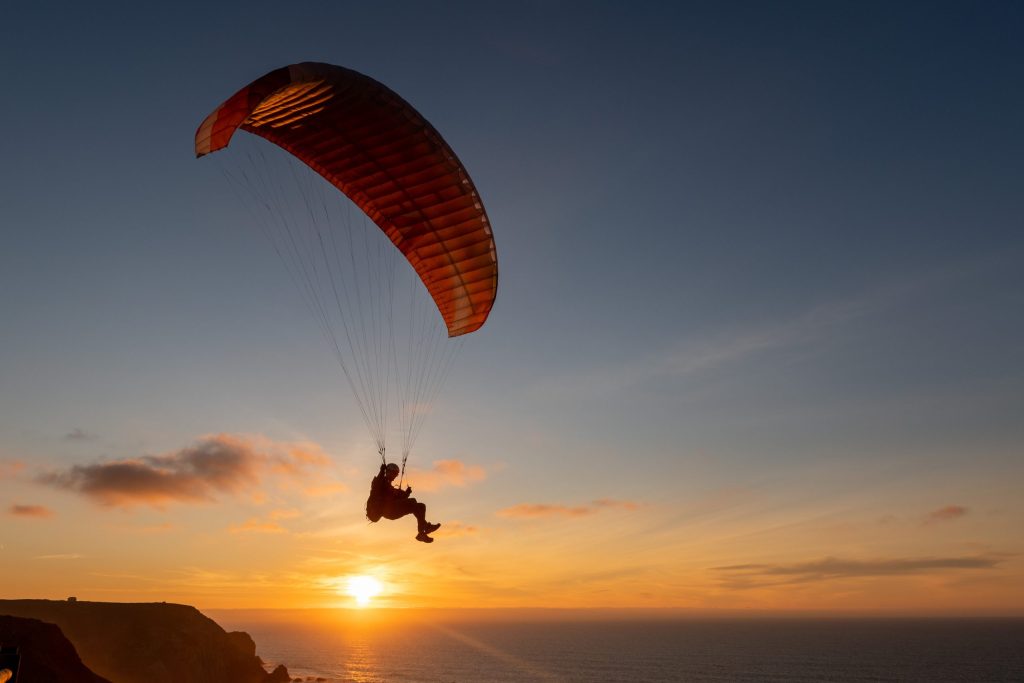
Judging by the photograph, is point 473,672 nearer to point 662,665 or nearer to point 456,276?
point 662,665

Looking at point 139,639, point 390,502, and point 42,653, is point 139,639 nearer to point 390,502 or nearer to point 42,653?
point 42,653

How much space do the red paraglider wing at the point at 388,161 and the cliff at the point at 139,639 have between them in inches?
1541

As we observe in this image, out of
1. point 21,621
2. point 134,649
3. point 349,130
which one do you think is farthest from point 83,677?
point 349,130

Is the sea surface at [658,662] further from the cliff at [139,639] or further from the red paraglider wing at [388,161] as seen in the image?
the red paraglider wing at [388,161]

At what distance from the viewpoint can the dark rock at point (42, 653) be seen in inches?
1033

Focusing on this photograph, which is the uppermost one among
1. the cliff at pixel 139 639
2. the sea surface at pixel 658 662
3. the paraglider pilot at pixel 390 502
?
the paraglider pilot at pixel 390 502

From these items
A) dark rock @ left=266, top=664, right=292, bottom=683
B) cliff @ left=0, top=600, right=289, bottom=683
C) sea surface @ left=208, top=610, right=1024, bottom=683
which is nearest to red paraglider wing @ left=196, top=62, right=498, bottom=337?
cliff @ left=0, top=600, right=289, bottom=683

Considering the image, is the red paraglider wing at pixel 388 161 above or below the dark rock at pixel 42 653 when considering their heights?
above

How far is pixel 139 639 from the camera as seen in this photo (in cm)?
4566

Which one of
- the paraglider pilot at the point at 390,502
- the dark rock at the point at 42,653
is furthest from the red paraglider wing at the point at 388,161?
the dark rock at the point at 42,653

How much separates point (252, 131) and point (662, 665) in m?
127

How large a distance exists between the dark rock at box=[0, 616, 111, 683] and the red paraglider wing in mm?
22635

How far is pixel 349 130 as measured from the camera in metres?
15.9

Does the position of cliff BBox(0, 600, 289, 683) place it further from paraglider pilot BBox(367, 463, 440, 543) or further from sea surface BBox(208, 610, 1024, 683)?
sea surface BBox(208, 610, 1024, 683)
